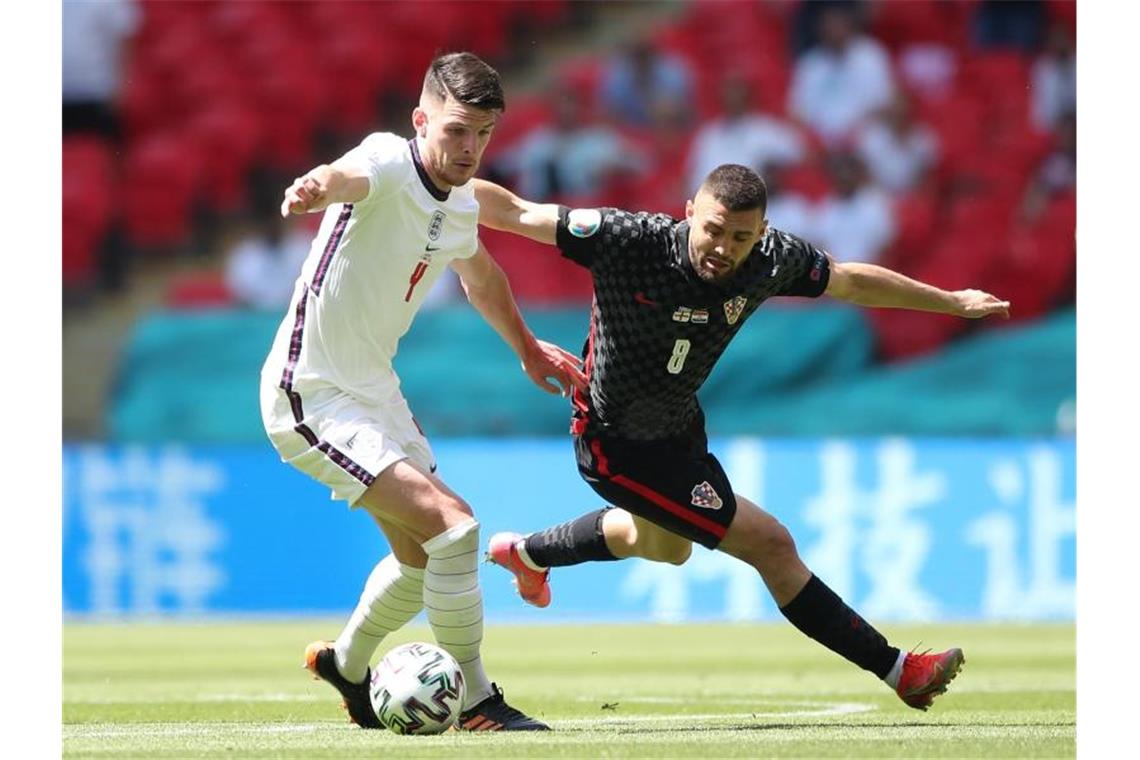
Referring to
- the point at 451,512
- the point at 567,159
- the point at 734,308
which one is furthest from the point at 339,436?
the point at 567,159

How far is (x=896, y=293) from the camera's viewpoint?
677 cm

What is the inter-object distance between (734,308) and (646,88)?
1151 centimetres

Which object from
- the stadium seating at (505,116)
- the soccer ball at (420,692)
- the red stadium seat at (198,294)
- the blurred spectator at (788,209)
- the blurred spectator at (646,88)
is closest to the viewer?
the soccer ball at (420,692)

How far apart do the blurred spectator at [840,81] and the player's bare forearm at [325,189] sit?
12.0 meters

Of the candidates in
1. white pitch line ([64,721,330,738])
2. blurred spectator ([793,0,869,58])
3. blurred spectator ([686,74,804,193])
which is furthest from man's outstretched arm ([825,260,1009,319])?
blurred spectator ([793,0,869,58])

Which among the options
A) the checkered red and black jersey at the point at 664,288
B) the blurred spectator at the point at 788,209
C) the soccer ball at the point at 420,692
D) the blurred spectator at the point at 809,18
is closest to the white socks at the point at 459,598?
the soccer ball at the point at 420,692

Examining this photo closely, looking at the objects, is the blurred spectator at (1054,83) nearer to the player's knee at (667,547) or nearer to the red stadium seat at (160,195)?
the red stadium seat at (160,195)

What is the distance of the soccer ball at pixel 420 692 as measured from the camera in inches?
241

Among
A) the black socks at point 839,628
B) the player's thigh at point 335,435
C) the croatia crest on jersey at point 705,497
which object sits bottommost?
the black socks at point 839,628

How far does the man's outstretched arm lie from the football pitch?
1.55m

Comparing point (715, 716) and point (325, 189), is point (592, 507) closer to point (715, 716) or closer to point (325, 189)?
point (715, 716)

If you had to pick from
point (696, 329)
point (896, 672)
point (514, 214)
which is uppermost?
point (514, 214)

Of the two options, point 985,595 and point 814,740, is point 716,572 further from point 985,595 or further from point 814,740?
point 814,740

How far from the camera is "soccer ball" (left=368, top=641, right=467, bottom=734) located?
612 centimetres
